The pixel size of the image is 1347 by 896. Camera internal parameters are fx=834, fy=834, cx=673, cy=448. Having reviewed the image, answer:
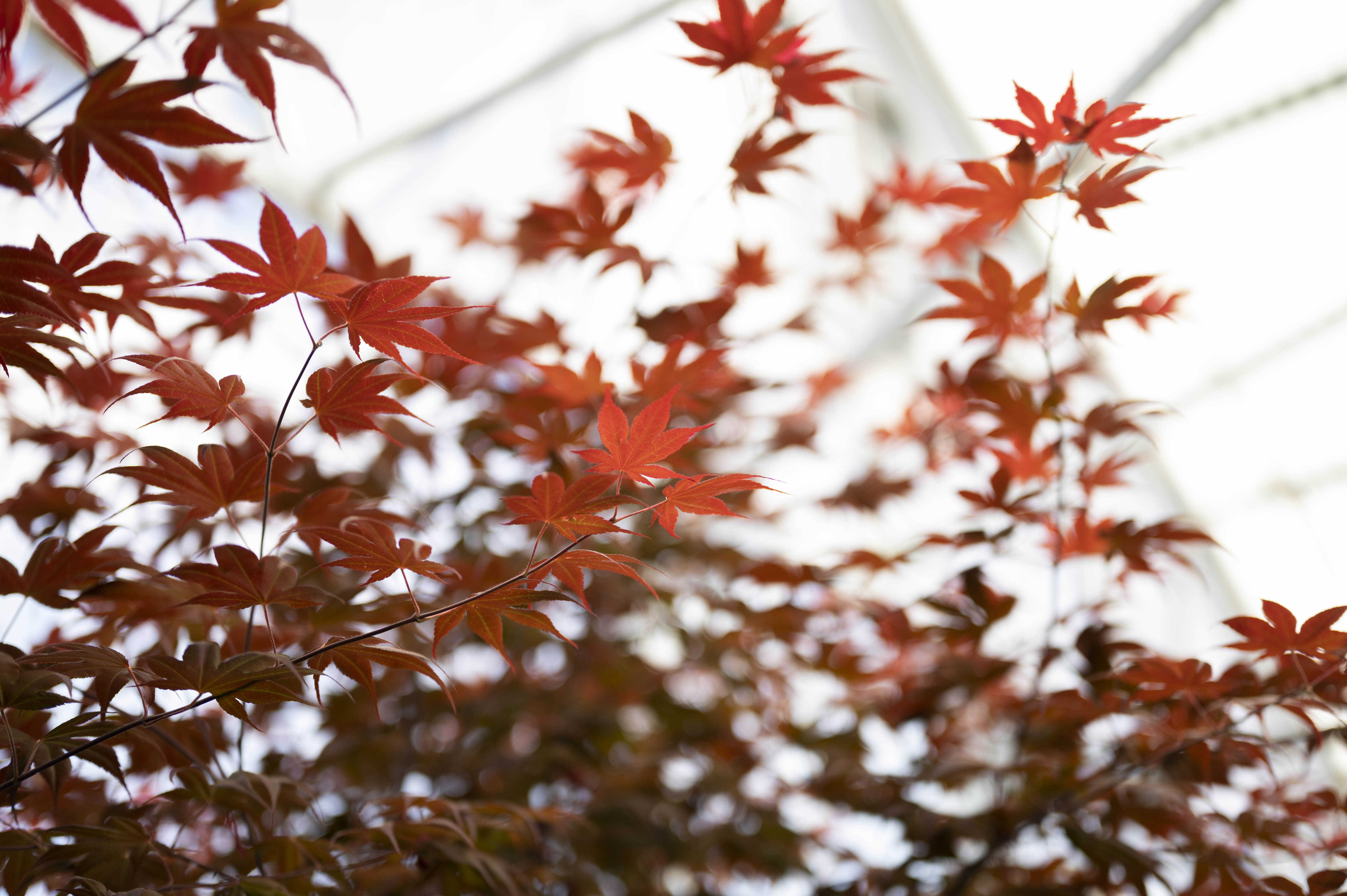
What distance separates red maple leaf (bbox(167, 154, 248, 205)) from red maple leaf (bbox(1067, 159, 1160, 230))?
126 cm

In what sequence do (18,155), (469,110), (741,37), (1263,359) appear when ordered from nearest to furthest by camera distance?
(18,155) → (741,37) → (1263,359) → (469,110)

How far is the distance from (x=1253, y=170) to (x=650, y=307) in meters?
2.11

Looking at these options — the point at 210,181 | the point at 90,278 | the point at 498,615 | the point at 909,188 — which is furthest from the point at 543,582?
the point at 909,188

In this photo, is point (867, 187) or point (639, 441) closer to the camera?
point (639, 441)

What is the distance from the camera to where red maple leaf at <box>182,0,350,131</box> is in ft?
Result: 2.14

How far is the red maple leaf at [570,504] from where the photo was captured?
67 centimetres


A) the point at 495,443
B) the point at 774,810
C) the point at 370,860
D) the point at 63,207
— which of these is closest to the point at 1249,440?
the point at 774,810

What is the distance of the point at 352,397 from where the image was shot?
705 millimetres

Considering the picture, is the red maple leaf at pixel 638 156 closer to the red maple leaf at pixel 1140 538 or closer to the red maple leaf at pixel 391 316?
the red maple leaf at pixel 391 316

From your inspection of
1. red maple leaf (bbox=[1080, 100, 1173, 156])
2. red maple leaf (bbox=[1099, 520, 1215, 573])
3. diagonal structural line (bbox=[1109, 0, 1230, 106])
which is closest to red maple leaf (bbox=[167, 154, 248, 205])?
red maple leaf (bbox=[1080, 100, 1173, 156])

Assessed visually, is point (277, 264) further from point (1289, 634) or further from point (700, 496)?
point (1289, 634)

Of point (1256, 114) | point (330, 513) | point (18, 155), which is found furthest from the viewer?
point (1256, 114)

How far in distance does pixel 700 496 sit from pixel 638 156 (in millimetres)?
629

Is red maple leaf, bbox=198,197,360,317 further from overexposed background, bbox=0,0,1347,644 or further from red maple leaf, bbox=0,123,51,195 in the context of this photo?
overexposed background, bbox=0,0,1347,644
